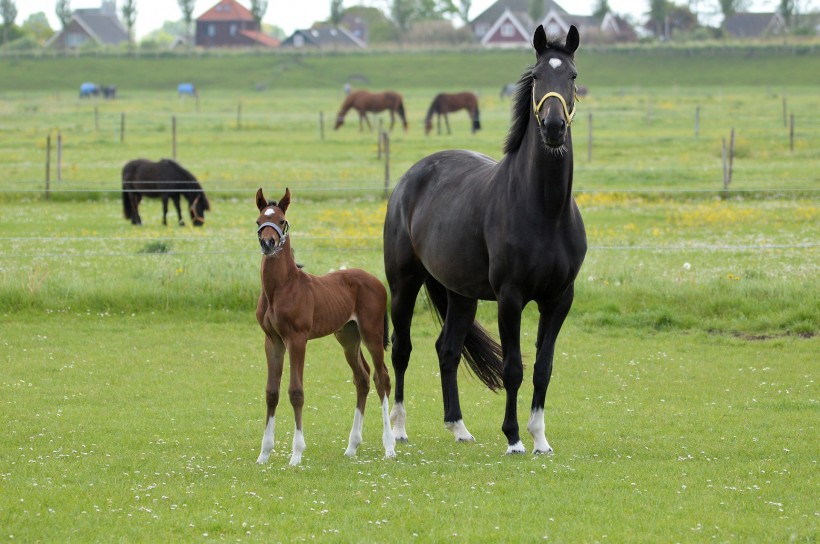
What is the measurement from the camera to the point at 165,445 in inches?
312

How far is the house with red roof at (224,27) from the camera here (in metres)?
123

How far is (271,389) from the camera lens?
291 inches

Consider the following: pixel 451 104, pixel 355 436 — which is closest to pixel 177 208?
pixel 355 436

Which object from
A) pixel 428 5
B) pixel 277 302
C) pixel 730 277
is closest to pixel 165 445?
pixel 277 302

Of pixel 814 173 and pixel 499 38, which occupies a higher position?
pixel 499 38

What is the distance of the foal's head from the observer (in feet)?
22.8

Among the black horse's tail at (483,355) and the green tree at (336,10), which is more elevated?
the green tree at (336,10)

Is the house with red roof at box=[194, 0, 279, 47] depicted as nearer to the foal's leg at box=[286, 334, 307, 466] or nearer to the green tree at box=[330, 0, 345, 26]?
the green tree at box=[330, 0, 345, 26]

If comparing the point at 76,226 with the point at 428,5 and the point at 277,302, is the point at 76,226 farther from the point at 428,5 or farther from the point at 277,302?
the point at 428,5

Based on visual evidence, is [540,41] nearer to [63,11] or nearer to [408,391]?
[408,391]

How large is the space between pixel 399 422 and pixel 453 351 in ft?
2.51

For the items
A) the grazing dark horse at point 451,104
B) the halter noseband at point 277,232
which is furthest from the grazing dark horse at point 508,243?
the grazing dark horse at point 451,104

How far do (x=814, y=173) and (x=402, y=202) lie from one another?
65.3 feet

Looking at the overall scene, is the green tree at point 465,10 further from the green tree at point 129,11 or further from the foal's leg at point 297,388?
the foal's leg at point 297,388
